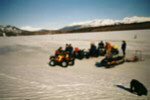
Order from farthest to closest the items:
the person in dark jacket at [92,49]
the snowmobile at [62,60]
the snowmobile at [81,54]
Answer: the person in dark jacket at [92,49]
the snowmobile at [81,54]
the snowmobile at [62,60]

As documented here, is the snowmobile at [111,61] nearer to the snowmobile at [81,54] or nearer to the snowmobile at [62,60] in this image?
the snowmobile at [62,60]

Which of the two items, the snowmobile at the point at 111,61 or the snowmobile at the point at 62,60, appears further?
the snowmobile at the point at 62,60

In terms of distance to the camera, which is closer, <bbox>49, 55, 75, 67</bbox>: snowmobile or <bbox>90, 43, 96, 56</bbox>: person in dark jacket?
<bbox>49, 55, 75, 67</bbox>: snowmobile

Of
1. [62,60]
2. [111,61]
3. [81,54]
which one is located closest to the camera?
[111,61]

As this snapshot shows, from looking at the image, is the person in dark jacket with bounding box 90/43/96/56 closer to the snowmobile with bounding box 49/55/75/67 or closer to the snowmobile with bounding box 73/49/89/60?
the snowmobile with bounding box 73/49/89/60

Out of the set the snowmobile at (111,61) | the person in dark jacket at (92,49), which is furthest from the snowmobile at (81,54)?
the snowmobile at (111,61)

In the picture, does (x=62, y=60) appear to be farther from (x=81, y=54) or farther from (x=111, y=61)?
(x=111, y=61)

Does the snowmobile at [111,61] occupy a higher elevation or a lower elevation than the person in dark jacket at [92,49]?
lower

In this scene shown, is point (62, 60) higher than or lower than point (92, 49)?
lower

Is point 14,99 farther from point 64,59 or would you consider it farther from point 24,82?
point 64,59

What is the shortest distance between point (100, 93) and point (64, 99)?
133 cm

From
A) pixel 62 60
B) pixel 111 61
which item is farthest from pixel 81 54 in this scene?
pixel 111 61

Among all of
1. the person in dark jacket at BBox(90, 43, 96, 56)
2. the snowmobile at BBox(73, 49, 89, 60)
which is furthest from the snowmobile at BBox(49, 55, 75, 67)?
the person in dark jacket at BBox(90, 43, 96, 56)

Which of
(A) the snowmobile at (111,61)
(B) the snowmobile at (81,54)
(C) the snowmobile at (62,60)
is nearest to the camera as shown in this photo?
(A) the snowmobile at (111,61)
